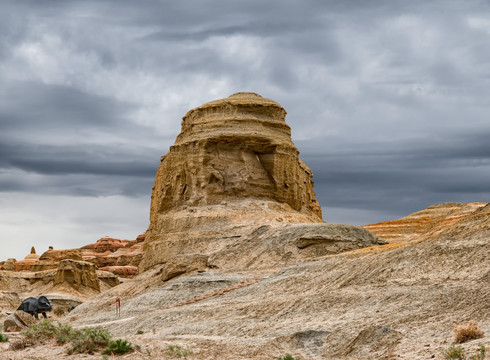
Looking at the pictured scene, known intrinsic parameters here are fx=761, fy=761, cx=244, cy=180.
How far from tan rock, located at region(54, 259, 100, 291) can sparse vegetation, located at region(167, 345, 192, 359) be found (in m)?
58.2

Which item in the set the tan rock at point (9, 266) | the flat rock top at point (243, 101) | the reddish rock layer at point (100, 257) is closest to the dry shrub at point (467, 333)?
the flat rock top at point (243, 101)

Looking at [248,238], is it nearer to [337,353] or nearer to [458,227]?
[458,227]

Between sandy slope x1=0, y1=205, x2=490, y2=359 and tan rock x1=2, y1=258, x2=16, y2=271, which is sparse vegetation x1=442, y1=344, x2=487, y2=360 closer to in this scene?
sandy slope x1=0, y1=205, x2=490, y2=359

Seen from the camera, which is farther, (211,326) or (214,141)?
(214,141)

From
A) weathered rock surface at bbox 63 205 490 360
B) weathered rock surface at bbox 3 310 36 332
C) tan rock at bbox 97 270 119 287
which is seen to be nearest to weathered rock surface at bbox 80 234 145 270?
tan rock at bbox 97 270 119 287

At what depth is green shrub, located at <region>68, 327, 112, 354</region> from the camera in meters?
19.7

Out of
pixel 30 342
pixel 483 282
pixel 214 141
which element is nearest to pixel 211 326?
pixel 30 342

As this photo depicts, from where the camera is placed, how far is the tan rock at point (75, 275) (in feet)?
249

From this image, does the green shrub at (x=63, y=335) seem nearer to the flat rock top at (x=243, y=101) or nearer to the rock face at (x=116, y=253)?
the flat rock top at (x=243, y=101)

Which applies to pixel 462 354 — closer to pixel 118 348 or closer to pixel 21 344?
pixel 118 348

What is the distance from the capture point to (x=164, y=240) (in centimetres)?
5691

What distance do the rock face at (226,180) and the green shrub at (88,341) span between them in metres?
31.8

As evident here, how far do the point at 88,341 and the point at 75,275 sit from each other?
58062 mm

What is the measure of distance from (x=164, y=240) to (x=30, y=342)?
3469 centimetres
